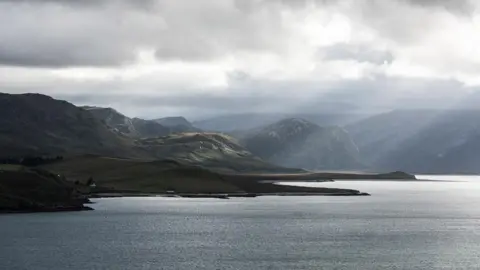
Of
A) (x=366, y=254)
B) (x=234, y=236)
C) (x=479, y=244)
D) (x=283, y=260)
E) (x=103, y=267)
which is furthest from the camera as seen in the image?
(x=234, y=236)

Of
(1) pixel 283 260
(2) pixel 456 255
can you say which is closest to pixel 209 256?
(1) pixel 283 260

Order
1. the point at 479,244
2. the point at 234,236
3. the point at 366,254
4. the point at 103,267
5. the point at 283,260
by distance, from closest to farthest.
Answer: the point at 103,267
the point at 283,260
the point at 366,254
the point at 479,244
the point at 234,236

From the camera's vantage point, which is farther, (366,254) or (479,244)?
(479,244)

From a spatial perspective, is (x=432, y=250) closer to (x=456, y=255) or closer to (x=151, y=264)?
(x=456, y=255)

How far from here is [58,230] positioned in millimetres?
178125

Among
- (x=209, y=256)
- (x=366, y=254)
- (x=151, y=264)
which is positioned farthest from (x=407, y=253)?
(x=151, y=264)

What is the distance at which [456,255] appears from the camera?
140 m

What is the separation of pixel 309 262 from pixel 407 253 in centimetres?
2221

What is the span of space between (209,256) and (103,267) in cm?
2089

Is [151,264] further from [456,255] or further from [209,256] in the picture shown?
[456,255]

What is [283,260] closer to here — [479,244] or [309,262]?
[309,262]

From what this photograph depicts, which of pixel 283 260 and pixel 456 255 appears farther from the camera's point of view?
pixel 456 255

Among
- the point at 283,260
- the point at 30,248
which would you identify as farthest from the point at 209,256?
the point at 30,248

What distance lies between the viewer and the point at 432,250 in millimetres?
147375
